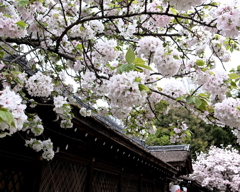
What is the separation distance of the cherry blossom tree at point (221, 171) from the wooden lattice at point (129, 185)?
443 inches

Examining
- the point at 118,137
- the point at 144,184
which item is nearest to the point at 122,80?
the point at 118,137

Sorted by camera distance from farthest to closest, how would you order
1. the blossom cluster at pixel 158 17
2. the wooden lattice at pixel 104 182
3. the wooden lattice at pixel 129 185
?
the wooden lattice at pixel 129 185 → the wooden lattice at pixel 104 182 → the blossom cluster at pixel 158 17

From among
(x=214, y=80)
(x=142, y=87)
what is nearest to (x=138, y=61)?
(x=142, y=87)

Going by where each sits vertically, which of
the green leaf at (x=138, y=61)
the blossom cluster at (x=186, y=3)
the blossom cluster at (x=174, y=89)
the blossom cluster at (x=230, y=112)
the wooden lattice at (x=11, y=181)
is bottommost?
the wooden lattice at (x=11, y=181)

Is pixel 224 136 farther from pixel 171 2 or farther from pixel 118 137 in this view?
pixel 171 2

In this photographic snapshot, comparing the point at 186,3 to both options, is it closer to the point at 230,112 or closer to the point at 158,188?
the point at 230,112

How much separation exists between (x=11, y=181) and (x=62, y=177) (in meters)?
1.02

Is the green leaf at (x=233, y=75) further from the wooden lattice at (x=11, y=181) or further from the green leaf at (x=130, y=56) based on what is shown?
the wooden lattice at (x=11, y=181)

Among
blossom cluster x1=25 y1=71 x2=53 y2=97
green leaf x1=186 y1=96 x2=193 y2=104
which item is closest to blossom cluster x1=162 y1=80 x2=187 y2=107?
green leaf x1=186 y1=96 x2=193 y2=104

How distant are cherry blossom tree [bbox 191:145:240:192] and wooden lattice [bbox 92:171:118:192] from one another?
1300cm

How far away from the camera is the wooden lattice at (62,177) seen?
397 centimetres

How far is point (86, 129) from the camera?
431 cm

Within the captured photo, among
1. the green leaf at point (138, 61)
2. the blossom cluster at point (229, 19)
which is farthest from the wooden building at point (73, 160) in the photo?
the blossom cluster at point (229, 19)

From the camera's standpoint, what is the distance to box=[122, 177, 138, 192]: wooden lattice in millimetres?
7309
